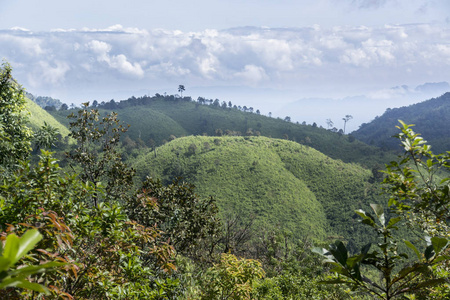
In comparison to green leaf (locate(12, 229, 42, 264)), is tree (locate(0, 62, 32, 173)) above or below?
above

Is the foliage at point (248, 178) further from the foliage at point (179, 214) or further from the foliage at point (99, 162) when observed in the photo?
the foliage at point (99, 162)

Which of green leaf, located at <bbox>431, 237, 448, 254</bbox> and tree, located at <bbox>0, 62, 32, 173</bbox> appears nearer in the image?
green leaf, located at <bbox>431, 237, 448, 254</bbox>

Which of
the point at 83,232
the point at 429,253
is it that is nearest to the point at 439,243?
the point at 429,253

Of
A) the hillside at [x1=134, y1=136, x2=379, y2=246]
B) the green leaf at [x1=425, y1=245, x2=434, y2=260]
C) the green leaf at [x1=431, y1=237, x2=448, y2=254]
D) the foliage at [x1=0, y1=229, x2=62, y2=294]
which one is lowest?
the hillside at [x1=134, y1=136, x2=379, y2=246]

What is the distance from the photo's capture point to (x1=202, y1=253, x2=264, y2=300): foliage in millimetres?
7621

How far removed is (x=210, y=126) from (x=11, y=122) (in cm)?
14202

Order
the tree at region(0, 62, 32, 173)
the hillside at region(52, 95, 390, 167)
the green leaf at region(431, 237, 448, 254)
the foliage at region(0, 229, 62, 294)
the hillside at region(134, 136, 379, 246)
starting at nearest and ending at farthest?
the foliage at region(0, 229, 62, 294) < the green leaf at region(431, 237, 448, 254) < the tree at region(0, 62, 32, 173) < the hillside at region(134, 136, 379, 246) < the hillside at region(52, 95, 390, 167)

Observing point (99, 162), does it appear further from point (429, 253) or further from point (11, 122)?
point (429, 253)

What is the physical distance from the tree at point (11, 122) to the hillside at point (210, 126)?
110225mm

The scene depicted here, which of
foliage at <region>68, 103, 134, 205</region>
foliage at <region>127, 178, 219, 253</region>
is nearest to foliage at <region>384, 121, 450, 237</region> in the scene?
foliage at <region>127, 178, 219, 253</region>

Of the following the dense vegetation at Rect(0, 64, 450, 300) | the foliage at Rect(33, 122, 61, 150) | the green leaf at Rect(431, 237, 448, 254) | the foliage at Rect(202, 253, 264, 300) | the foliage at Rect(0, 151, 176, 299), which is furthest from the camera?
the foliage at Rect(33, 122, 61, 150)

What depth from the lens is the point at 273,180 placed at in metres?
84.6

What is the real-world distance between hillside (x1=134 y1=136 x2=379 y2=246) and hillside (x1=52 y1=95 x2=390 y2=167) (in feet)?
69.7

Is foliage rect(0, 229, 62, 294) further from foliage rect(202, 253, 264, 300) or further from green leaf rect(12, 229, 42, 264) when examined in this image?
foliage rect(202, 253, 264, 300)
